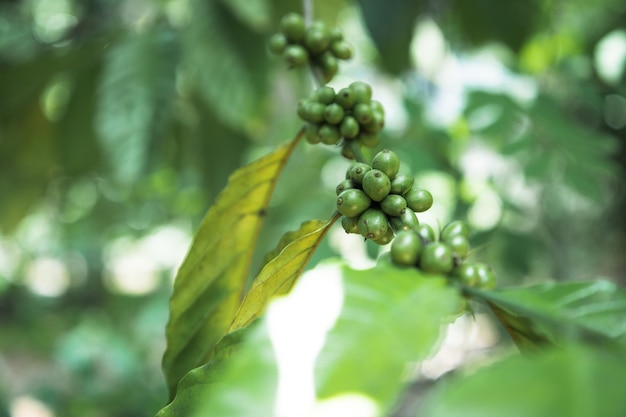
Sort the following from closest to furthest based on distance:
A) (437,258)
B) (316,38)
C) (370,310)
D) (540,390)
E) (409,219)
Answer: (540,390) < (370,310) < (437,258) < (409,219) < (316,38)

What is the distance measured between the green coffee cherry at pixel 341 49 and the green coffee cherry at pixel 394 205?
0.52 meters

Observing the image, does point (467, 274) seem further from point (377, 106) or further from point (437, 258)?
point (377, 106)

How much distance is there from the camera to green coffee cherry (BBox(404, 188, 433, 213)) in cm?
85

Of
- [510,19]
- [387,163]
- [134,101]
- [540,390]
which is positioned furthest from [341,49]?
[510,19]

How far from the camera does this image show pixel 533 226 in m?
4.46

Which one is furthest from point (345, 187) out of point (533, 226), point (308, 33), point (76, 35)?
point (533, 226)

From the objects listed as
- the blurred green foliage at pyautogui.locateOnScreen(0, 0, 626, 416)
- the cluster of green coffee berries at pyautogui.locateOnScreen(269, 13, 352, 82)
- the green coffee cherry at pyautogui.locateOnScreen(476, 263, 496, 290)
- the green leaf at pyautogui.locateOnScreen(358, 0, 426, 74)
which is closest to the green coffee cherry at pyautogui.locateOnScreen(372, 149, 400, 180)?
the green coffee cherry at pyautogui.locateOnScreen(476, 263, 496, 290)

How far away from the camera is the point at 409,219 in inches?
32.3

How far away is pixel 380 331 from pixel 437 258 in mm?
183

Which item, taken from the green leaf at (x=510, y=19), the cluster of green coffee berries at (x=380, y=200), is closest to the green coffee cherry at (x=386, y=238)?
the cluster of green coffee berries at (x=380, y=200)

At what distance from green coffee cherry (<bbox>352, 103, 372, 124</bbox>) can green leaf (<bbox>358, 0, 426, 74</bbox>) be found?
1457mm

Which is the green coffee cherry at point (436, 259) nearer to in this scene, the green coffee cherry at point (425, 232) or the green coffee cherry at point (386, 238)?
the green coffee cherry at point (425, 232)

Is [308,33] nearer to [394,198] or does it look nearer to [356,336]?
[394,198]

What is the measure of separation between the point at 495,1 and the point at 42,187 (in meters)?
2.38
